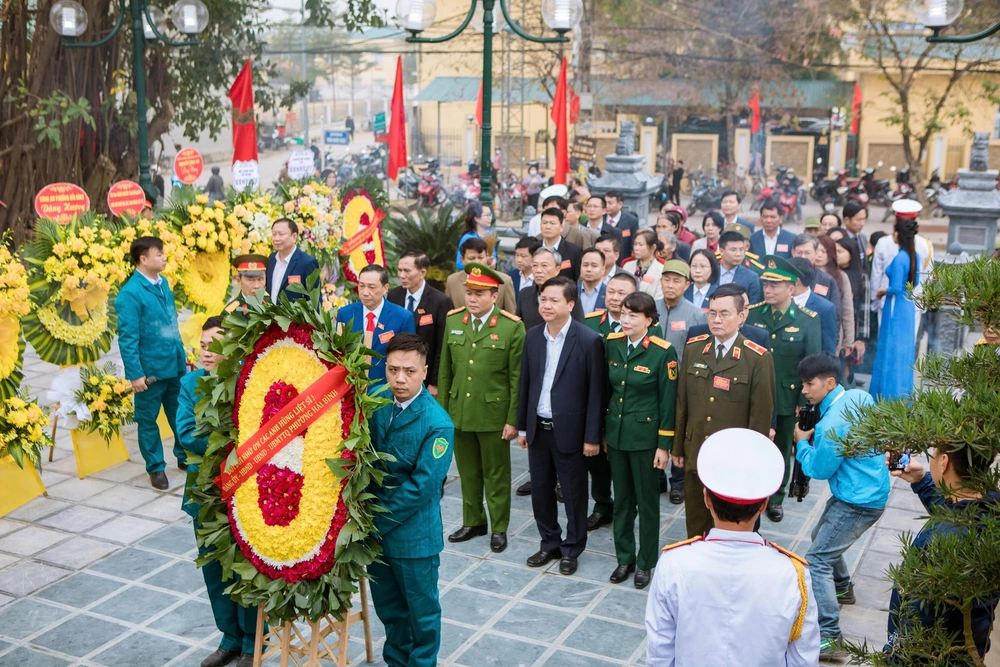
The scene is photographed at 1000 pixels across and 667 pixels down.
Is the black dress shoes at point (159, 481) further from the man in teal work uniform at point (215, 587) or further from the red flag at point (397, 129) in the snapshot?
the red flag at point (397, 129)

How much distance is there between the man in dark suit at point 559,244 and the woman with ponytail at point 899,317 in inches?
102

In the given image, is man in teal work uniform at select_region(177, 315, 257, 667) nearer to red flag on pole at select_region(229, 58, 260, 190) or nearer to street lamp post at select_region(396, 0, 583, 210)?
street lamp post at select_region(396, 0, 583, 210)

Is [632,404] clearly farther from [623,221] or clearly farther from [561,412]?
[623,221]

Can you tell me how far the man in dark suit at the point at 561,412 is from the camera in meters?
5.66

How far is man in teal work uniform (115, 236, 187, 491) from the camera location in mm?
6695

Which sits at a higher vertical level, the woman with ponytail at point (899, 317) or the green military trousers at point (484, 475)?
the woman with ponytail at point (899, 317)

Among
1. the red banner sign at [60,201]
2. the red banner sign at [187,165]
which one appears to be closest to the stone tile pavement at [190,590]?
the red banner sign at [60,201]

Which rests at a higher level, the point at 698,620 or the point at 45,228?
the point at 45,228

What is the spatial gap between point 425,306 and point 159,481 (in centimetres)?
221

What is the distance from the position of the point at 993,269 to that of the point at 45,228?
245 inches

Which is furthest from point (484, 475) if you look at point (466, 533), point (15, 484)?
point (15, 484)

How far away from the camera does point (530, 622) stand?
515cm

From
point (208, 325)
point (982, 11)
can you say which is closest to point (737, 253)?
Result: point (208, 325)

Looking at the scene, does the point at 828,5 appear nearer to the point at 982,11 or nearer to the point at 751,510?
the point at 982,11
